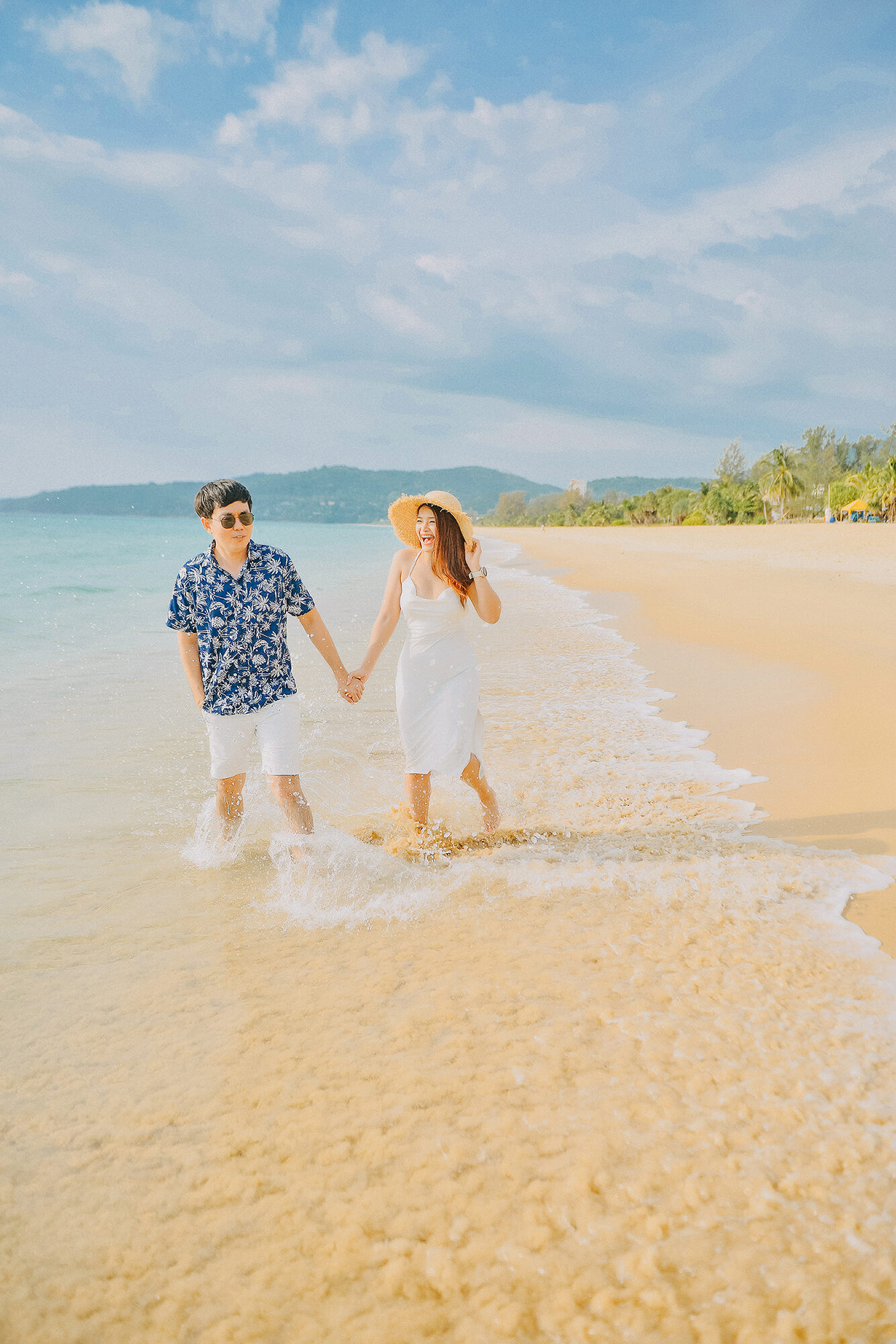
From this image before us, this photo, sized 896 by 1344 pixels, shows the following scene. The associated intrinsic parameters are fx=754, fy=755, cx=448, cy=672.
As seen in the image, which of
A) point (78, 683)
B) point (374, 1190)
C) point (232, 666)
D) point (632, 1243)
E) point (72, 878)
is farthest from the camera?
point (78, 683)

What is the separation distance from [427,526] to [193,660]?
55.5 inches

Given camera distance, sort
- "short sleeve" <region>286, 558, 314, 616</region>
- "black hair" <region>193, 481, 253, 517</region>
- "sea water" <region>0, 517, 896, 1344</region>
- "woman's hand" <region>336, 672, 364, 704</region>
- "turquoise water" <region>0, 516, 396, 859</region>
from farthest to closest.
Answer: "turquoise water" <region>0, 516, 396, 859</region> → "woman's hand" <region>336, 672, 364, 704</region> → "short sleeve" <region>286, 558, 314, 616</region> → "black hair" <region>193, 481, 253, 517</region> → "sea water" <region>0, 517, 896, 1344</region>

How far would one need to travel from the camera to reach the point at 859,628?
1164 centimetres

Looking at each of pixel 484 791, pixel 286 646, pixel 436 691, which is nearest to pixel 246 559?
pixel 286 646

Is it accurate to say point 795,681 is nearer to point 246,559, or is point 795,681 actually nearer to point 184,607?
point 246,559

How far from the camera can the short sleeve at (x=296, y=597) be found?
3.98 m

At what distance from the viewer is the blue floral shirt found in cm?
375

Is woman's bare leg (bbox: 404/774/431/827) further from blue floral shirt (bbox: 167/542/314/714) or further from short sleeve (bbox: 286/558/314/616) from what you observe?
short sleeve (bbox: 286/558/314/616)

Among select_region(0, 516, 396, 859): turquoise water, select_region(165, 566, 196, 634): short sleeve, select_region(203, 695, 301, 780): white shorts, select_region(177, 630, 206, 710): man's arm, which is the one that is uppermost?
select_region(165, 566, 196, 634): short sleeve

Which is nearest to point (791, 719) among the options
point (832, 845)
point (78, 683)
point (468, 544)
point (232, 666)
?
point (832, 845)

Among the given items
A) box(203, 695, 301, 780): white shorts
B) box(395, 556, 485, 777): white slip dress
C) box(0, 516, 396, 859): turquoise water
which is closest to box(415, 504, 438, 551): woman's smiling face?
box(395, 556, 485, 777): white slip dress

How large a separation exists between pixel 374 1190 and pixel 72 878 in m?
2.82

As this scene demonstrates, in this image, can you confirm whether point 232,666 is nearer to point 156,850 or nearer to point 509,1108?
point 156,850

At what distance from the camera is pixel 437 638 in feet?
13.7
